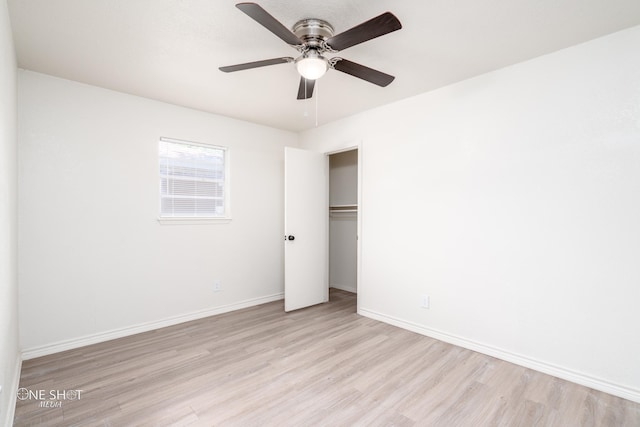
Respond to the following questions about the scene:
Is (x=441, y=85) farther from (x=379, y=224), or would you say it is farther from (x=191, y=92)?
(x=191, y=92)

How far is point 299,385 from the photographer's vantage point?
2.21 m

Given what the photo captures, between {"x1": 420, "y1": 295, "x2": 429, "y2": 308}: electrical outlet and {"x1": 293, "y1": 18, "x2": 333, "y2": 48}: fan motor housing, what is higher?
{"x1": 293, "y1": 18, "x2": 333, "y2": 48}: fan motor housing

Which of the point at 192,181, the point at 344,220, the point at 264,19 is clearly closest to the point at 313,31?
the point at 264,19

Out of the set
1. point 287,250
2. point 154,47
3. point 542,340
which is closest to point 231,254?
point 287,250

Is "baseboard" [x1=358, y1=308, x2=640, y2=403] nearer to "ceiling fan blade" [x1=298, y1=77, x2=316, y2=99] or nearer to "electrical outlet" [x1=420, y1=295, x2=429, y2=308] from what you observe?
"electrical outlet" [x1=420, y1=295, x2=429, y2=308]

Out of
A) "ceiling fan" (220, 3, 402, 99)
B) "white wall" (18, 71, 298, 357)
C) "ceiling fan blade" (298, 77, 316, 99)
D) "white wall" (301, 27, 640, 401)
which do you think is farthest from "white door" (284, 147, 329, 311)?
"ceiling fan" (220, 3, 402, 99)

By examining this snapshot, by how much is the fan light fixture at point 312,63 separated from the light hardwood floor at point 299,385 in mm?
2133

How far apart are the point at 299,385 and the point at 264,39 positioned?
245cm

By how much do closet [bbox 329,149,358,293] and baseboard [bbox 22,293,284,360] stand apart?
1379 mm

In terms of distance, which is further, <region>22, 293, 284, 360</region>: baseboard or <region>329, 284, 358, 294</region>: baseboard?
<region>329, 284, 358, 294</region>: baseboard

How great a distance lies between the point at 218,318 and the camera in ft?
11.8

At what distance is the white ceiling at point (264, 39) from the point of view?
1826 mm

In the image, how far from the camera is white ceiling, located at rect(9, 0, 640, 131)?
5.99 feet

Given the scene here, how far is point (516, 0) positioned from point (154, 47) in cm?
238
